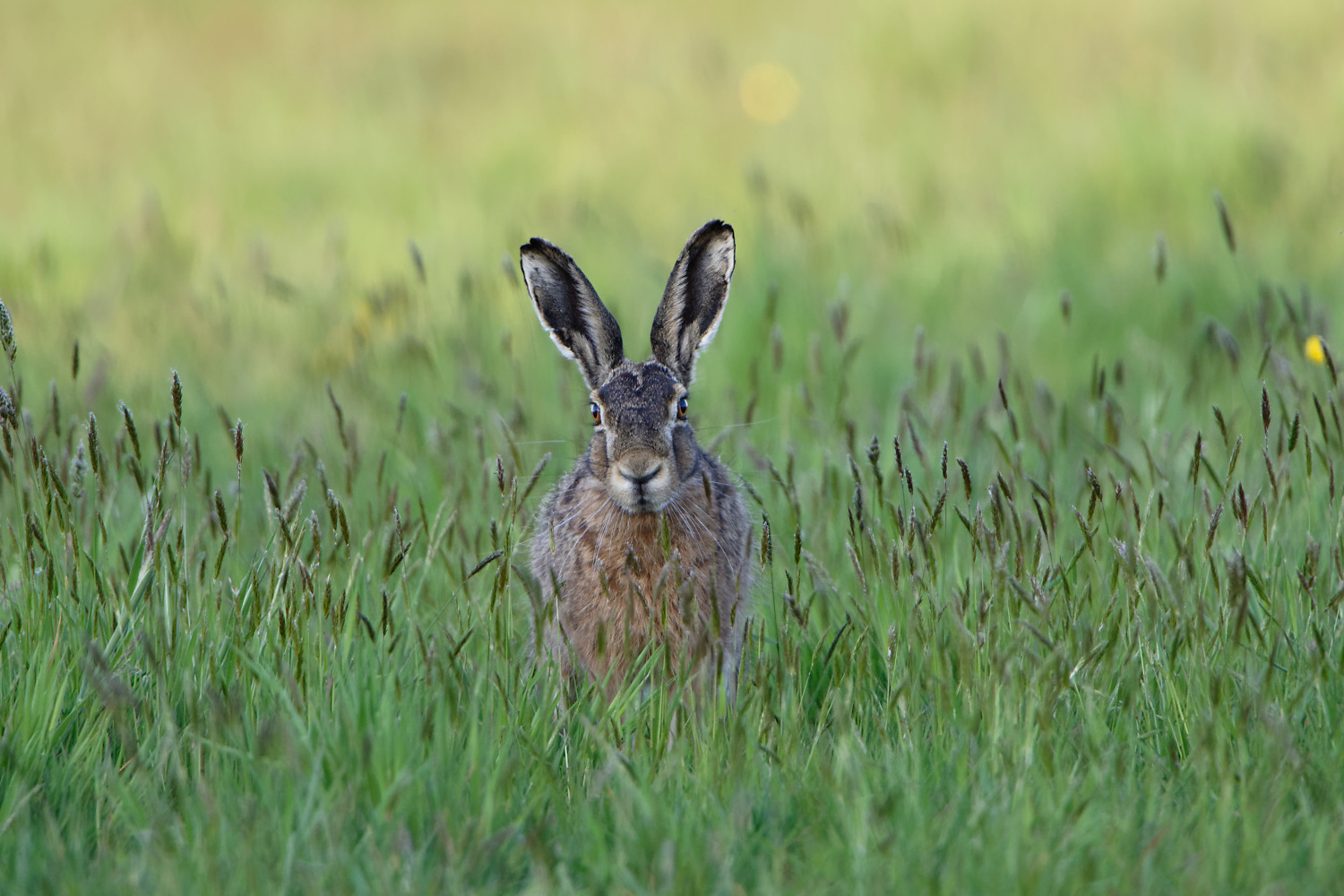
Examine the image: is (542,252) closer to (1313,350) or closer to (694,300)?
(694,300)

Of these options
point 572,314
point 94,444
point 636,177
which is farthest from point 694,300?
point 636,177

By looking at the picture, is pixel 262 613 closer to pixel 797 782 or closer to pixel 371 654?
pixel 371 654

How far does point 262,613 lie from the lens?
351cm

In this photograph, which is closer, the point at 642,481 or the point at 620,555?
the point at 642,481

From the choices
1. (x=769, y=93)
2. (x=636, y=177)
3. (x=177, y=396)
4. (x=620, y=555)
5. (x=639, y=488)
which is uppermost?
(x=769, y=93)

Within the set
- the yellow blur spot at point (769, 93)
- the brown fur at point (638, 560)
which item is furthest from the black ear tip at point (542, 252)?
the yellow blur spot at point (769, 93)

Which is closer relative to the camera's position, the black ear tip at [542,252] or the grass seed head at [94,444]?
the grass seed head at [94,444]

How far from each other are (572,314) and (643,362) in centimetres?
30

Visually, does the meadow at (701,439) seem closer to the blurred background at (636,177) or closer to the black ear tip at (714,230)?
the blurred background at (636,177)

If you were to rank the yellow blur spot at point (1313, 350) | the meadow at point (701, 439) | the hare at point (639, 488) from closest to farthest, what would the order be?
the meadow at point (701, 439), the hare at point (639, 488), the yellow blur spot at point (1313, 350)

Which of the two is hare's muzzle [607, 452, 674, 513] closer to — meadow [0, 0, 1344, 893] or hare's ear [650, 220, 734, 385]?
meadow [0, 0, 1344, 893]

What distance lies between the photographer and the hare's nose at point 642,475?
12.6ft

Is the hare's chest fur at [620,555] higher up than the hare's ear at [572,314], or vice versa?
the hare's ear at [572,314]

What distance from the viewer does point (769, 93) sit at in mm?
9961
